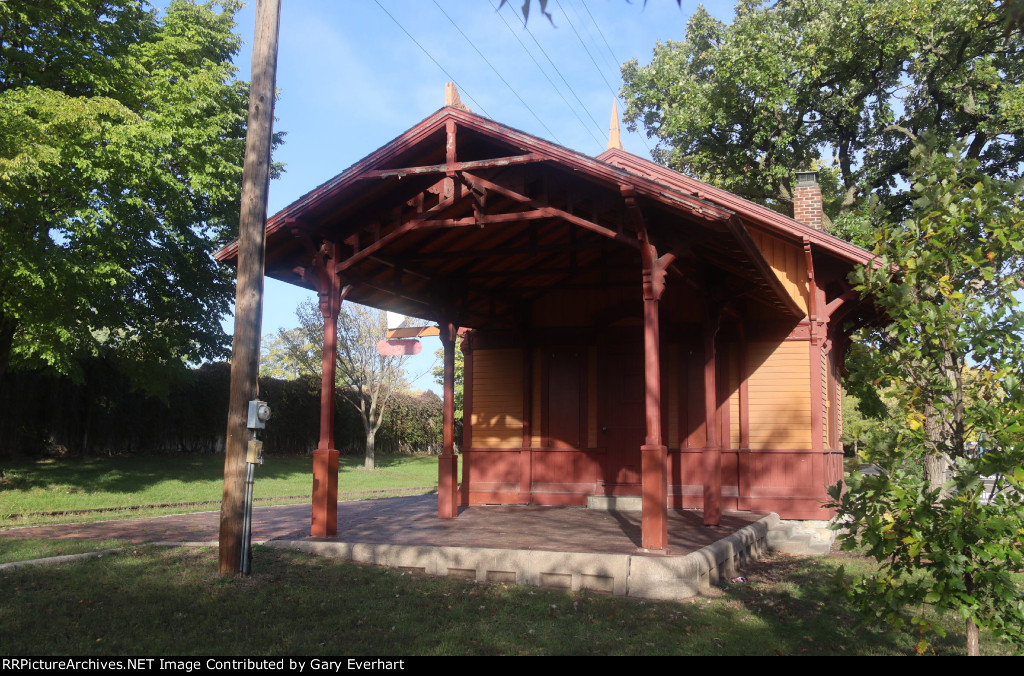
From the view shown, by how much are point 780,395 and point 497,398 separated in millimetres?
4910

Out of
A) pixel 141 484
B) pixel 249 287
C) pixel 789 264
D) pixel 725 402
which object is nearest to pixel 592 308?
pixel 725 402

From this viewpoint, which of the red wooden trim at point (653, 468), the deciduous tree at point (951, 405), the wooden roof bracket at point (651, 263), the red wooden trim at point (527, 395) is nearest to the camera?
the deciduous tree at point (951, 405)

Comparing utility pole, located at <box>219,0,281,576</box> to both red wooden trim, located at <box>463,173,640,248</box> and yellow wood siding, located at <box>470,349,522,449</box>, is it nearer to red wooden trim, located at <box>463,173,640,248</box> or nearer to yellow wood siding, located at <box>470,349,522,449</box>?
red wooden trim, located at <box>463,173,640,248</box>

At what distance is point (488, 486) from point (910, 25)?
15.2m

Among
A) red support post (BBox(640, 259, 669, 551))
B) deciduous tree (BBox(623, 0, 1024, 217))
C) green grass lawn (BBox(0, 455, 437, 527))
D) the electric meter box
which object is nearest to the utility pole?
the electric meter box

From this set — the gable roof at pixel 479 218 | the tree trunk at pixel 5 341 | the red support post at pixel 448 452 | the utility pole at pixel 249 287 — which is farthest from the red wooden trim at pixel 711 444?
the tree trunk at pixel 5 341

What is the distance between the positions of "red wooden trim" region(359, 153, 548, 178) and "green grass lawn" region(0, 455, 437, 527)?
8.23m

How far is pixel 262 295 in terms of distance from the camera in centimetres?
760

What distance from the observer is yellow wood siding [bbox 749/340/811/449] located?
12.0 metres

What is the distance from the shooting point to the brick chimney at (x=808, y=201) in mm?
14328

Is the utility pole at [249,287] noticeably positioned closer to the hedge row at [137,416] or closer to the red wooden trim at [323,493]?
the red wooden trim at [323,493]

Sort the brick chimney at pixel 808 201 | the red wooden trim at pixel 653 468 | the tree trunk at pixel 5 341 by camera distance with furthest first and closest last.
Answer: the tree trunk at pixel 5 341
the brick chimney at pixel 808 201
the red wooden trim at pixel 653 468

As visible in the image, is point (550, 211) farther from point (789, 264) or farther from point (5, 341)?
point (5, 341)

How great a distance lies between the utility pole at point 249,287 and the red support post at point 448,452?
4092mm
